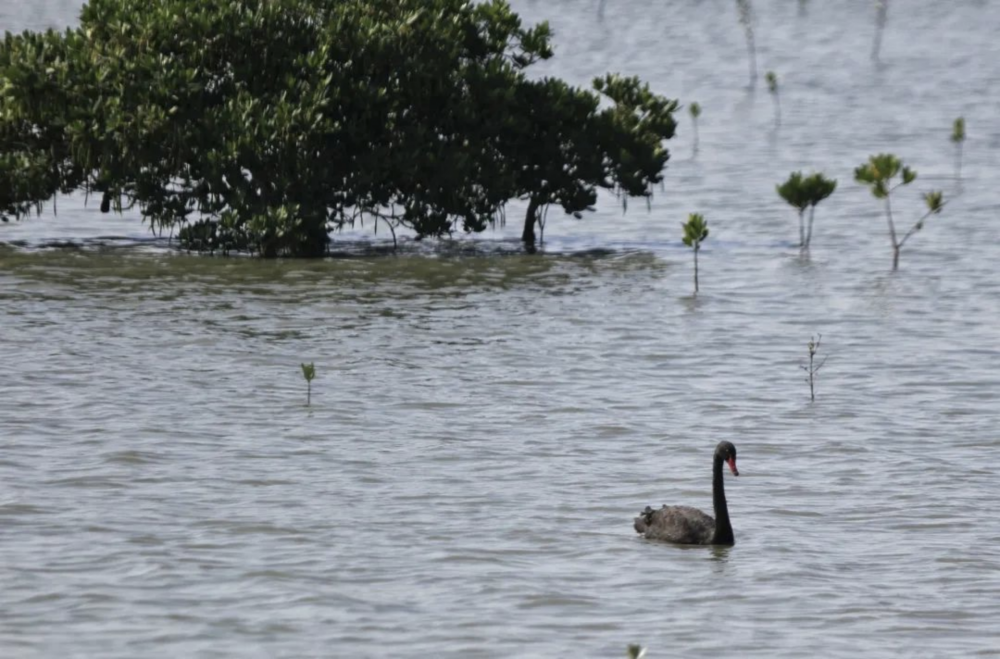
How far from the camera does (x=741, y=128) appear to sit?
1897 inches

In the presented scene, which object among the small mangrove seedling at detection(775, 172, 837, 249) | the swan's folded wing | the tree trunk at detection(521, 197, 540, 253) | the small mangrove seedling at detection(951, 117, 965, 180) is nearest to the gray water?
the swan's folded wing

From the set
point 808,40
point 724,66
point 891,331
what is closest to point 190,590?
point 891,331

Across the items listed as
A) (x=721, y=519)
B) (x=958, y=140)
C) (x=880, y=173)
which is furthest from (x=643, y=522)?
(x=958, y=140)

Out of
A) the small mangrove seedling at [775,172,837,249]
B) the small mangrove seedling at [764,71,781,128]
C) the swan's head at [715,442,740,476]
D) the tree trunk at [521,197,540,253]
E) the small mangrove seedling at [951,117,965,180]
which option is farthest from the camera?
the small mangrove seedling at [764,71,781,128]

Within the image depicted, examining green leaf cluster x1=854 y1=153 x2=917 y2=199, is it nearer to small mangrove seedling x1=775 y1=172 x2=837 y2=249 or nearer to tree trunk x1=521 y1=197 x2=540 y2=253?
small mangrove seedling x1=775 y1=172 x2=837 y2=249

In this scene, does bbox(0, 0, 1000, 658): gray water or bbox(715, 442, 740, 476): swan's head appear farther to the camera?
bbox(715, 442, 740, 476): swan's head

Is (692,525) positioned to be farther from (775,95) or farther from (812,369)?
(775,95)

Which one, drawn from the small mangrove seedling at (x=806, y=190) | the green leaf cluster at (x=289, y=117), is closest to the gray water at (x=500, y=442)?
the small mangrove seedling at (x=806, y=190)

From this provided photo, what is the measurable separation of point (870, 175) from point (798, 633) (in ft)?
56.9

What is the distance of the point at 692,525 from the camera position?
44.1ft

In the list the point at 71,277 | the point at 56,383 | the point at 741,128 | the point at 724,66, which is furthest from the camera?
the point at 724,66

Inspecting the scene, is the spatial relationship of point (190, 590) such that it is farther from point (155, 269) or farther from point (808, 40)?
point (808, 40)

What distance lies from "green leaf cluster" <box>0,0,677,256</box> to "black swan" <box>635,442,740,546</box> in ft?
46.6

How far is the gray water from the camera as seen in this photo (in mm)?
11578
